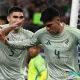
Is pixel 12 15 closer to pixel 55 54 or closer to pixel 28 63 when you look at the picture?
pixel 55 54

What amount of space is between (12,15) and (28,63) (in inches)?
150

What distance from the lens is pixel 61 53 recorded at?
25.9 ft

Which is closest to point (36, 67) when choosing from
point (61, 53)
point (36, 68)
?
point (36, 68)

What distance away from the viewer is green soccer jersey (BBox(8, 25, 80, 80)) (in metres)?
7.87

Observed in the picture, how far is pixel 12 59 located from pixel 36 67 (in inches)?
110

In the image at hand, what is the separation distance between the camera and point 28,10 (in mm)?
19938

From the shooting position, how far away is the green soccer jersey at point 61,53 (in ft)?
25.8

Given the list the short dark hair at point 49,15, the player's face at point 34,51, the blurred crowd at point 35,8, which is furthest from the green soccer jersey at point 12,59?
the blurred crowd at point 35,8

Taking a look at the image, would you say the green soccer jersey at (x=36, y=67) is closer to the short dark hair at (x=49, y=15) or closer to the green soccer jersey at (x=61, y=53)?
the green soccer jersey at (x=61, y=53)

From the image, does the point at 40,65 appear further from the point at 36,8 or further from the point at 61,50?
the point at 36,8

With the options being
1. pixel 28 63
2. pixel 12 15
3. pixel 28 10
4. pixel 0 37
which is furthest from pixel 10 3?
pixel 0 37

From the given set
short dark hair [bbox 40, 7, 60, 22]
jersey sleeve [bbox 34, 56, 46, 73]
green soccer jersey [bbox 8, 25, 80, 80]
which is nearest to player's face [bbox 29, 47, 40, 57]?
jersey sleeve [bbox 34, 56, 46, 73]

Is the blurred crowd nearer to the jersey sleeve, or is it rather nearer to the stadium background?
the stadium background

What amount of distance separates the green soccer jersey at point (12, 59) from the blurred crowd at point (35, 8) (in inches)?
361
